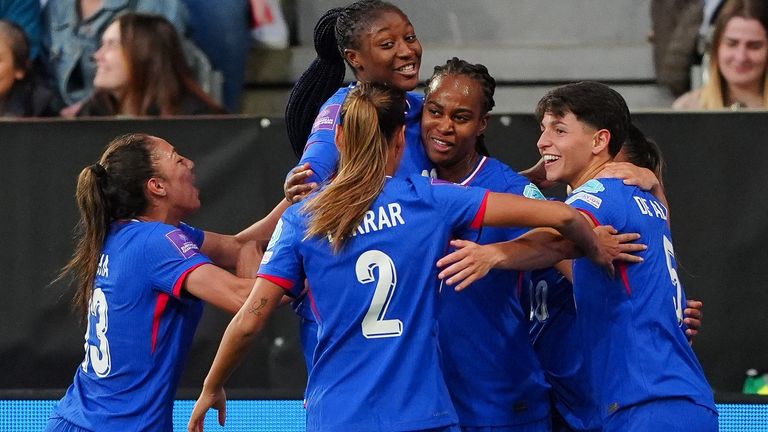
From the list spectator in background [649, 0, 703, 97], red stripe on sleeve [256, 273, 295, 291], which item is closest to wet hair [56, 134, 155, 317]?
red stripe on sleeve [256, 273, 295, 291]

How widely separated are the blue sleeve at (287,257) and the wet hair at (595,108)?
97cm

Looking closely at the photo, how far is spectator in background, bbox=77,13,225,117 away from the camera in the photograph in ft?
21.9

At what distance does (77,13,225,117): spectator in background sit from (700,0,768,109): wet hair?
2.40 metres

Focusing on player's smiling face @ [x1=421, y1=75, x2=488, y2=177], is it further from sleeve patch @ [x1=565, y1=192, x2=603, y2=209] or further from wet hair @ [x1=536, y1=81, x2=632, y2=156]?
sleeve patch @ [x1=565, y1=192, x2=603, y2=209]

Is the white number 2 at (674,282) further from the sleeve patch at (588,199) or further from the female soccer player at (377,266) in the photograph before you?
the female soccer player at (377,266)

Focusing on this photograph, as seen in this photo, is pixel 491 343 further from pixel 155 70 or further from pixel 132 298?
pixel 155 70

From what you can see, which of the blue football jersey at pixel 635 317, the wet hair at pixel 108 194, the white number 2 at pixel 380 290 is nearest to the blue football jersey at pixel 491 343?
the blue football jersey at pixel 635 317

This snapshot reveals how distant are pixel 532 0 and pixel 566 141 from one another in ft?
13.0

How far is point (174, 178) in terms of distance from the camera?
464 centimetres

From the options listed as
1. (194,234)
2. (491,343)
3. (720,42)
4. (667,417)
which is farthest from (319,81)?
(720,42)

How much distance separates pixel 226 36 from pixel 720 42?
8.78 ft

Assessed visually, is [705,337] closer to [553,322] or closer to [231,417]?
[553,322]

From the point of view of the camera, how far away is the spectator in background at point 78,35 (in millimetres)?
7324

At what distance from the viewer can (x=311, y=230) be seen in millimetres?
3832
